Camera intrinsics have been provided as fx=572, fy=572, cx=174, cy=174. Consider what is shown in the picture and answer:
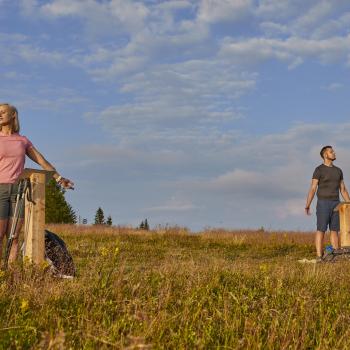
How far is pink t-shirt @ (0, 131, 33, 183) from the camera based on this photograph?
275 inches

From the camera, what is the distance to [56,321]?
4559 mm

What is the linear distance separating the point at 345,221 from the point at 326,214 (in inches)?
→ 34.6

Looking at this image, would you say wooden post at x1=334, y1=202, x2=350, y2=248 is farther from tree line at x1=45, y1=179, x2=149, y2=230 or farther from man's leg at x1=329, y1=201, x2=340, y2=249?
A: tree line at x1=45, y1=179, x2=149, y2=230

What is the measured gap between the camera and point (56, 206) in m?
50.8

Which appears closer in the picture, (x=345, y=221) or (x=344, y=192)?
(x=344, y=192)

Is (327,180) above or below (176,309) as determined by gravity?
above

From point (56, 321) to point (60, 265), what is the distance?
10.9 feet

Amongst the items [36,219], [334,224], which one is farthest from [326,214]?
[36,219]

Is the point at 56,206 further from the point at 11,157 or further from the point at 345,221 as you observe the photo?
the point at 11,157

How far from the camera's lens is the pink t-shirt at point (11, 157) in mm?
6988

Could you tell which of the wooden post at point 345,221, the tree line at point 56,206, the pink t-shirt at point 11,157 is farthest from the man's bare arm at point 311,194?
the tree line at point 56,206

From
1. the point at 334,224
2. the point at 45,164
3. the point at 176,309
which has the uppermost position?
the point at 45,164

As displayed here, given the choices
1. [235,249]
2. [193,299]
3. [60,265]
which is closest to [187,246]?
[235,249]

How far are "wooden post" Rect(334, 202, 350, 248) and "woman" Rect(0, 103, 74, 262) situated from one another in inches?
295
